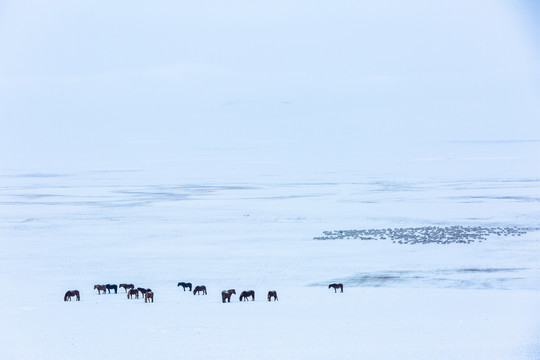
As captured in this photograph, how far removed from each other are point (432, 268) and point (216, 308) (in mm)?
4933

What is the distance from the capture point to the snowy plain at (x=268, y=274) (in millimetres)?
8680

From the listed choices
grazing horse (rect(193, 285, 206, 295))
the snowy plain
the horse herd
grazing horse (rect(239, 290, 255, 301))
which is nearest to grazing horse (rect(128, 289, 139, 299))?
the horse herd

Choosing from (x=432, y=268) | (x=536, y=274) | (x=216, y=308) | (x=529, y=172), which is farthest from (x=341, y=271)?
(x=529, y=172)

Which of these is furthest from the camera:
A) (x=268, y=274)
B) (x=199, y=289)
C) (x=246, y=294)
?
(x=268, y=274)

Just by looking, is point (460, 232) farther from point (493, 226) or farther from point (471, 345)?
point (471, 345)

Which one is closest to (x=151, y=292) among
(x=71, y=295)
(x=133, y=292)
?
(x=133, y=292)

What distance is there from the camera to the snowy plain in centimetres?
868

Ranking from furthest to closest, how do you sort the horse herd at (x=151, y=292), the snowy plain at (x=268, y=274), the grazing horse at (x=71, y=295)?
the grazing horse at (x=71, y=295) < the horse herd at (x=151, y=292) < the snowy plain at (x=268, y=274)

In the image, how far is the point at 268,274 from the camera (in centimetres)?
1431

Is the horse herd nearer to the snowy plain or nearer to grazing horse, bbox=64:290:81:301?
grazing horse, bbox=64:290:81:301

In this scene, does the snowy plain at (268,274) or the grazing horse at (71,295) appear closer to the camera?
the snowy plain at (268,274)

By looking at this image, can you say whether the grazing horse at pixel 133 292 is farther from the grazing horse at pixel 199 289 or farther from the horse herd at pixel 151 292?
the grazing horse at pixel 199 289

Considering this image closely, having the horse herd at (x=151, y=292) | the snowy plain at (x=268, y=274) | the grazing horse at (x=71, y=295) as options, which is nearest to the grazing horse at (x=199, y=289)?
the horse herd at (x=151, y=292)

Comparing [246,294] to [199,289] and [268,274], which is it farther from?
[268,274]
